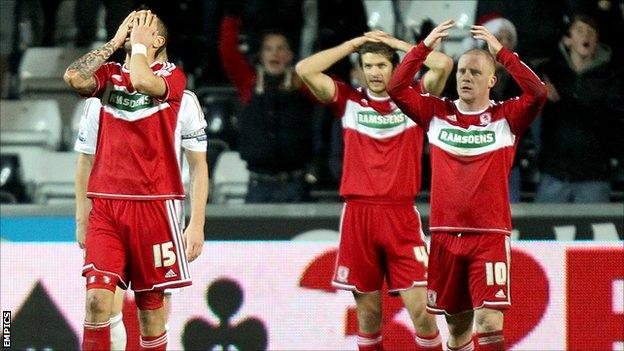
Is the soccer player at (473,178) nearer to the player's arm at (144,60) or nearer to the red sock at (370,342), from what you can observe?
the red sock at (370,342)

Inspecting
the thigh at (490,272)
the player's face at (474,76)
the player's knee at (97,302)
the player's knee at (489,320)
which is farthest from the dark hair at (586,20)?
the player's knee at (97,302)

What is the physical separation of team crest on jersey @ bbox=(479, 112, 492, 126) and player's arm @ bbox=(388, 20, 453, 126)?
0.91ft

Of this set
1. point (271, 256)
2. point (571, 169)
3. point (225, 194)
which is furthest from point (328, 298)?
point (571, 169)

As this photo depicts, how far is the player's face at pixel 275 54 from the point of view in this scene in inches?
396

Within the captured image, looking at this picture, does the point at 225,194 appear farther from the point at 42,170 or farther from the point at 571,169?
the point at 571,169

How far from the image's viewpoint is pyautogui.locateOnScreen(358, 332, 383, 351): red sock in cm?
853

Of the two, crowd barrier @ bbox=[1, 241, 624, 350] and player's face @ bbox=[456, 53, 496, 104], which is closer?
player's face @ bbox=[456, 53, 496, 104]

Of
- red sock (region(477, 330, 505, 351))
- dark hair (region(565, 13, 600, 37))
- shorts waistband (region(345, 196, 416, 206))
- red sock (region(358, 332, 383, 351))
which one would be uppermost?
dark hair (region(565, 13, 600, 37))

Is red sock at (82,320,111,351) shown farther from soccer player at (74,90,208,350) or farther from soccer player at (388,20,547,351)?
soccer player at (388,20,547,351)

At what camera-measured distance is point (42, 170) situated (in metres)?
10.5

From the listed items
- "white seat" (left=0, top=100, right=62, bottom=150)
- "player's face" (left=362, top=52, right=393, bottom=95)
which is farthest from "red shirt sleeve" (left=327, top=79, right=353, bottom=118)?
"white seat" (left=0, top=100, right=62, bottom=150)

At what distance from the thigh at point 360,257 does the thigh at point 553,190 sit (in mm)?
1752

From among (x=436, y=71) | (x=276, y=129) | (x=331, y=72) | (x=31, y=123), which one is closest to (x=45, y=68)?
(x=31, y=123)

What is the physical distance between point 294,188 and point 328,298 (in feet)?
3.01
